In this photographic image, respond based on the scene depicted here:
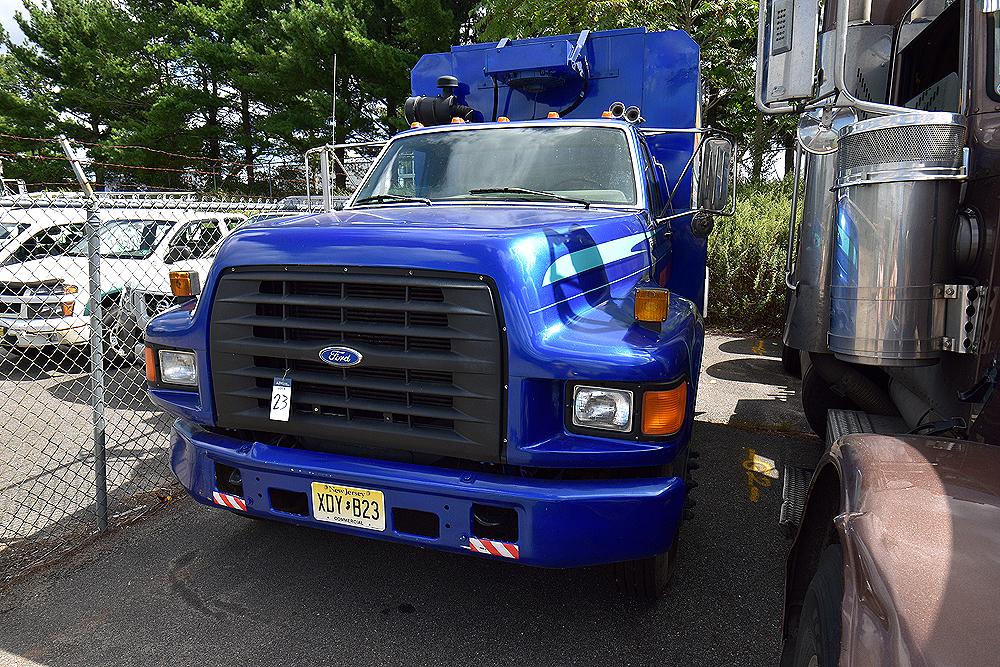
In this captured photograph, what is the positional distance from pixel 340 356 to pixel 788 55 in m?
2.00

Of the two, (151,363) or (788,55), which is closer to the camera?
(788,55)

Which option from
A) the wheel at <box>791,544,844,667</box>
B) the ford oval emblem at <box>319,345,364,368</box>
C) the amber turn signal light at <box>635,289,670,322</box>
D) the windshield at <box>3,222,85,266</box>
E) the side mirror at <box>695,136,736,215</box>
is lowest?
the wheel at <box>791,544,844,667</box>

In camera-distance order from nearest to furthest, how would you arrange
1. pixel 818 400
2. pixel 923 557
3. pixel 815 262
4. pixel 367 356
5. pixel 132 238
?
pixel 923 557 → pixel 367 356 → pixel 815 262 → pixel 818 400 → pixel 132 238

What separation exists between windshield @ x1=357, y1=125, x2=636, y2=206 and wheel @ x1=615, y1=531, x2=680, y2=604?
191cm

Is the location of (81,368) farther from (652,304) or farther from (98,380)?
(652,304)

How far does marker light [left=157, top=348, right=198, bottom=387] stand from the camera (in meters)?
3.25

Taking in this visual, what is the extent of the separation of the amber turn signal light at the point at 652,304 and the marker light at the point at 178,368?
197cm

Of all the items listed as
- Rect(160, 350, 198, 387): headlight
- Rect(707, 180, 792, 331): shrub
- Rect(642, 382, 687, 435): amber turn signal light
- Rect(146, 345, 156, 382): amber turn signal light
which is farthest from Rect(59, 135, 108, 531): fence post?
Rect(707, 180, 792, 331): shrub

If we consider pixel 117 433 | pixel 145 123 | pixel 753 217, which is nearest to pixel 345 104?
pixel 145 123

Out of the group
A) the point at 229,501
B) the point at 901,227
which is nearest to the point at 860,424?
the point at 901,227

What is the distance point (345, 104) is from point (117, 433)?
17.7 m

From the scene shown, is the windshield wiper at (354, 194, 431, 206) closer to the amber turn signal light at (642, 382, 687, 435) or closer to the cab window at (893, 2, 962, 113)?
the amber turn signal light at (642, 382, 687, 435)

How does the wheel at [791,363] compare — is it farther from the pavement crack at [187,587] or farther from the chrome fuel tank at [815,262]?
the pavement crack at [187,587]

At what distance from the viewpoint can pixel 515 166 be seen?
14.1ft
